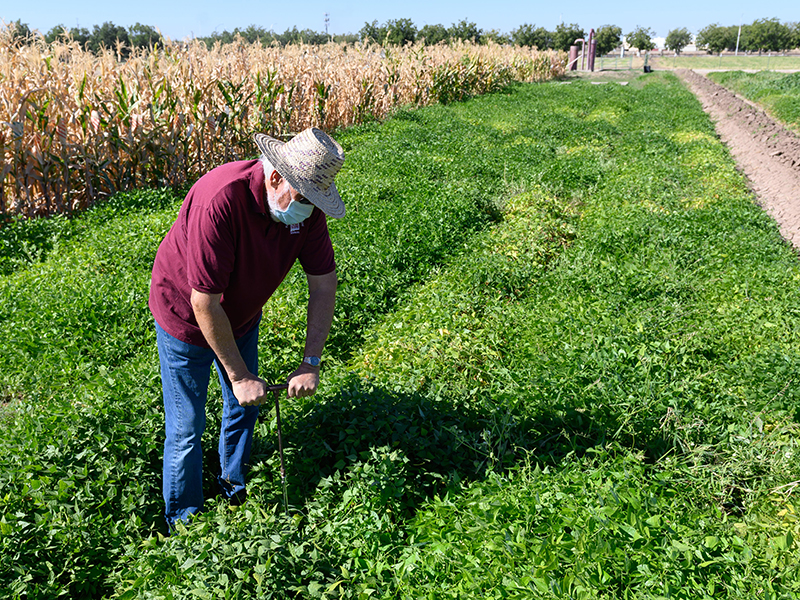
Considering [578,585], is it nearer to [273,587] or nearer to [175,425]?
[273,587]

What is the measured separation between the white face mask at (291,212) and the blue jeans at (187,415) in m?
0.88

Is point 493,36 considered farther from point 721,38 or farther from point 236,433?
point 721,38

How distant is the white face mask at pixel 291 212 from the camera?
2.86m

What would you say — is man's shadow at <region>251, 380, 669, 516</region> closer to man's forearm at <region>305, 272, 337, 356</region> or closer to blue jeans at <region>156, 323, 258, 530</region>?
blue jeans at <region>156, 323, 258, 530</region>

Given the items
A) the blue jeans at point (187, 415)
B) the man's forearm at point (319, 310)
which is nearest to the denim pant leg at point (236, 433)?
the blue jeans at point (187, 415)

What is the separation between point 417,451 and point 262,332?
2.43m

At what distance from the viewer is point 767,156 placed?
15.4m

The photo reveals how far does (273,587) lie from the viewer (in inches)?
106

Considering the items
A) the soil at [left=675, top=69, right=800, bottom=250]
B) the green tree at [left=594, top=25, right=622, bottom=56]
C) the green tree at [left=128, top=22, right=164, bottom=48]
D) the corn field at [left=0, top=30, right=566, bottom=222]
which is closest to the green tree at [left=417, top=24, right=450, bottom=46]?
the green tree at [left=594, top=25, right=622, bottom=56]

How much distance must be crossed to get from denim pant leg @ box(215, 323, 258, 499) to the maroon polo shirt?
0.24 meters

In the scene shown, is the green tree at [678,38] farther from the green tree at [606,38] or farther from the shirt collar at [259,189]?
the shirt collar at [259,189]

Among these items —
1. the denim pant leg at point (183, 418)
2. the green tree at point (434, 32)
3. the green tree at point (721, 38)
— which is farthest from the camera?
the green tree at point (721, 38)

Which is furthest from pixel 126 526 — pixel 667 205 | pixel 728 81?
pixel 728 81

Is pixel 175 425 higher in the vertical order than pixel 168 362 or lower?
lower
